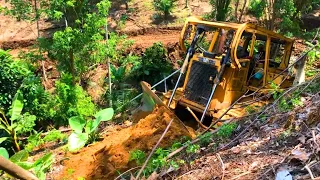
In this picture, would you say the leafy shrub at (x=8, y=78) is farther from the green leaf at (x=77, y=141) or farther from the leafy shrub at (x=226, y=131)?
the leafy shrub at (x=226, y=131)

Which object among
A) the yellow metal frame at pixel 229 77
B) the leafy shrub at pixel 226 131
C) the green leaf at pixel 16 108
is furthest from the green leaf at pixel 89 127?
the leafy shrub at pixel 226 131

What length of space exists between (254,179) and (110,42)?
28.8 feet

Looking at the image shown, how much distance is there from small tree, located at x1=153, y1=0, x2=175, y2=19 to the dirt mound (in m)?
12.9

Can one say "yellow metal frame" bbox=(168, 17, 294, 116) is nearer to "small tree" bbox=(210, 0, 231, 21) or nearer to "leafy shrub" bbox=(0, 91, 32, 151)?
"leafy shrub" bbox=(0, 91, 32, 151)

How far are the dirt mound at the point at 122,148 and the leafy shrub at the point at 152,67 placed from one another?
7732 millimetres

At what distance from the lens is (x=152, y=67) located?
15.8 metres

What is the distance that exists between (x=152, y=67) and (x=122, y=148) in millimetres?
8844

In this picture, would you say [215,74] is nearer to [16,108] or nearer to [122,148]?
[122,148]

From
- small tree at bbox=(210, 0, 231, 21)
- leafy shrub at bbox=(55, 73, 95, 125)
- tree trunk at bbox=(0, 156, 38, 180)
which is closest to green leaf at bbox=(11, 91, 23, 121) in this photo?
leafy shrub at bbox=(55, 73, 95, 125)

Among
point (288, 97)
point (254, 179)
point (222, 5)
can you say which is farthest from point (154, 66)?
point (254, 179)

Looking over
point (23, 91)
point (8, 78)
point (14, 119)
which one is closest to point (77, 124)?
point (14, 119)

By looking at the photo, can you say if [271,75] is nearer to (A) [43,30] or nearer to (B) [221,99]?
(B) [221,99]

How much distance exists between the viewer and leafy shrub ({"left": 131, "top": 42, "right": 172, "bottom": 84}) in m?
15.8

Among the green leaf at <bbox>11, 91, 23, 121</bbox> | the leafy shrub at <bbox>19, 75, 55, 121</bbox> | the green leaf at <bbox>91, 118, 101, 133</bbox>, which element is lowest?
the leafy shrub at <bbox>19, 75, 55, 121</bbox>
